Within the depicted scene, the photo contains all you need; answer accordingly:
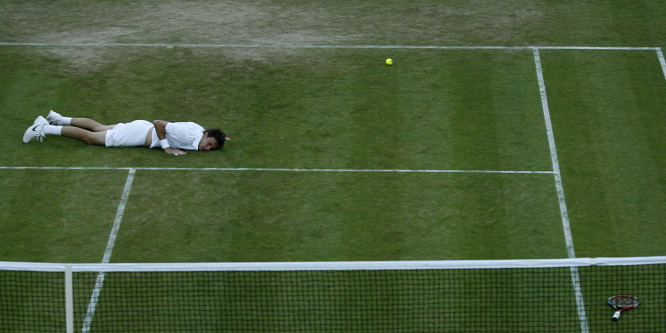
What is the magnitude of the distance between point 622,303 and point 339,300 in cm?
364

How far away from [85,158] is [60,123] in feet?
3.16

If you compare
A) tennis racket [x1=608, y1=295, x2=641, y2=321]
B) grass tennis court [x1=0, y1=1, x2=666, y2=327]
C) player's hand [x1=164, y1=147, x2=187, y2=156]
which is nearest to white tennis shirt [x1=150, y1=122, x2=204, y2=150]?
player's hand [x1=164, y1=147, x2=187, y2=156]

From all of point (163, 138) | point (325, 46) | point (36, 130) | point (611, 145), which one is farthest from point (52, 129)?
point (611, 145)

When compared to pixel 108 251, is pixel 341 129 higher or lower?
lower

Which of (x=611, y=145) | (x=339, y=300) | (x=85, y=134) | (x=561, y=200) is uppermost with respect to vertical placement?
(x=85, y=134)

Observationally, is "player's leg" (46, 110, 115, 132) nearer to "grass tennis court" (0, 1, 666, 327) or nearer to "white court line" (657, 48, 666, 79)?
"grass tennis court" (0, 1, 666, 327)

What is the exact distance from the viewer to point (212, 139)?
1518cm

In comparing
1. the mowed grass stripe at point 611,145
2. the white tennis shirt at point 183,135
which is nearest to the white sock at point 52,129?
the white tennis shirt at point 183,135

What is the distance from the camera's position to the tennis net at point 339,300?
458 inches

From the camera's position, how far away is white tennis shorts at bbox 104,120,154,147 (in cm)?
1537

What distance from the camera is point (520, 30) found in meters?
19.2

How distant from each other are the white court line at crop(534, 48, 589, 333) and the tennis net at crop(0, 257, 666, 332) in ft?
0.09

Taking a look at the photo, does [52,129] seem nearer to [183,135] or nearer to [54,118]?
[54,118]

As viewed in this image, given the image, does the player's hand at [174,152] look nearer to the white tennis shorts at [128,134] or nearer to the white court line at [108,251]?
the white tennis shorts at [128,134]
